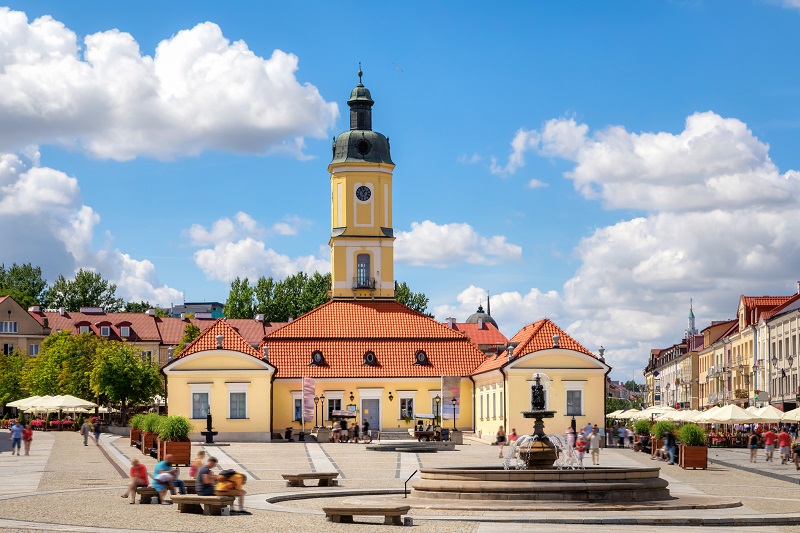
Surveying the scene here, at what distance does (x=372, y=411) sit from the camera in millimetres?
76688

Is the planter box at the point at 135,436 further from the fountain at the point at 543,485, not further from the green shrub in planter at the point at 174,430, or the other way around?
the fountain at the point at 543,485

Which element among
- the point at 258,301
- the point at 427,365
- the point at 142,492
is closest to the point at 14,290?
the point at 258,301

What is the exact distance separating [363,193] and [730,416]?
32647 millimetres

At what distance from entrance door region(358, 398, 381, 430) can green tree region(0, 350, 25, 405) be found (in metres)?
36.9

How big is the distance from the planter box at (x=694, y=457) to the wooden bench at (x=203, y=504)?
22917mm

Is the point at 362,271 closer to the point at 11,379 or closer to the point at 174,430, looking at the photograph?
the point at 11,379

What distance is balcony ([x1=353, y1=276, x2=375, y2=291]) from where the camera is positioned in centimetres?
8638

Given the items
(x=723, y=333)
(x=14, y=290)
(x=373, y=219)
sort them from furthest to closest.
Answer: (x=14, y=290) < (x=723, y=333) < (x=373, y=219)

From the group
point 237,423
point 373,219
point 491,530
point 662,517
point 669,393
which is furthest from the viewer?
point 669,393

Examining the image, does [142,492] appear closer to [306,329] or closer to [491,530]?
[491,530]

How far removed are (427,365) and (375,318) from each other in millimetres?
5025

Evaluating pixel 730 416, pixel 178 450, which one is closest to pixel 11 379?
pixel 730 416

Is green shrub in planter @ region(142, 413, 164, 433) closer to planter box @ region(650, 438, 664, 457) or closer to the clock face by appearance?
planter box @ region(650, 438, 664, 457)

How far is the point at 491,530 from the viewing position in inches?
983
